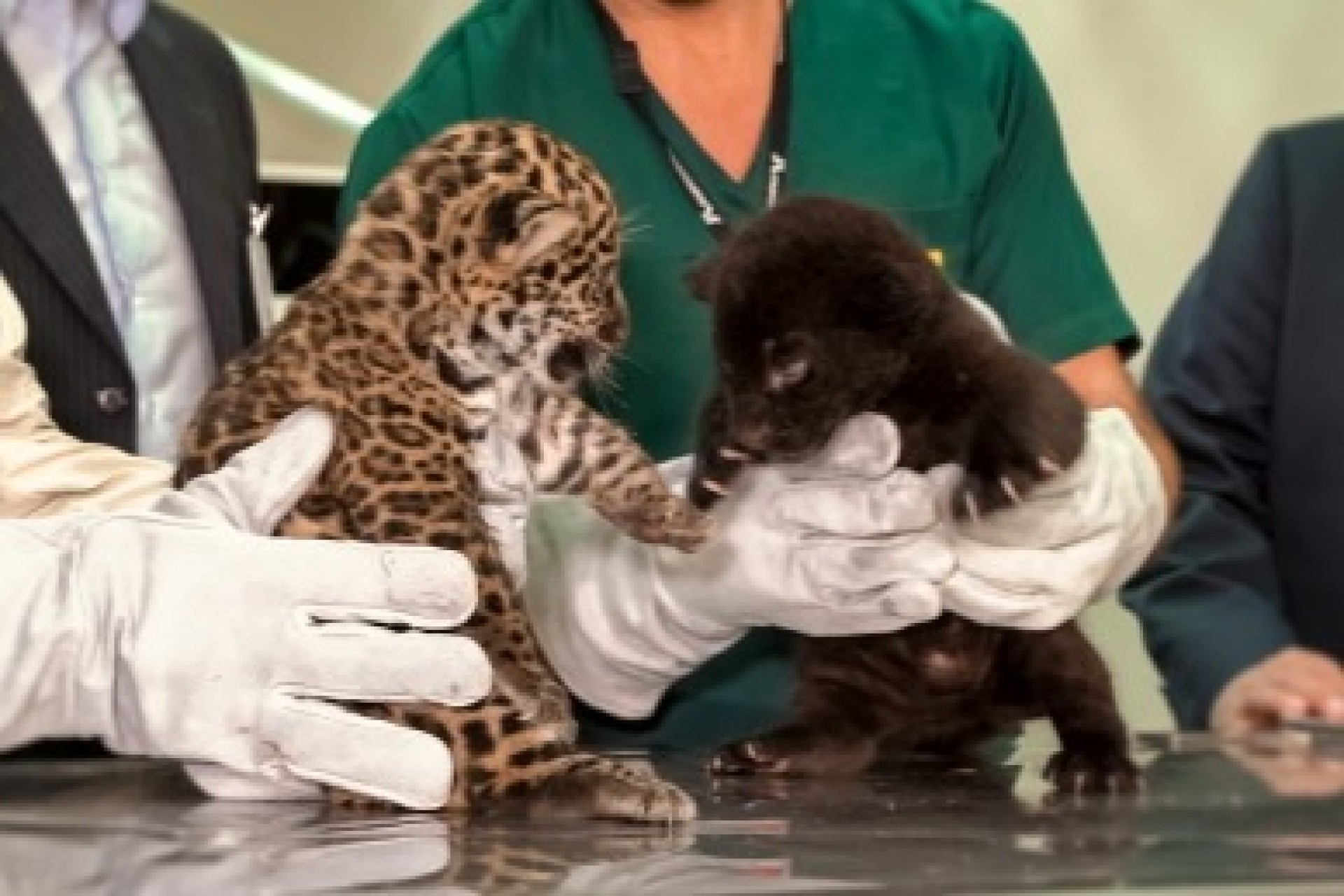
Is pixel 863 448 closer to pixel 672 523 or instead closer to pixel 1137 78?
pixel 672 523

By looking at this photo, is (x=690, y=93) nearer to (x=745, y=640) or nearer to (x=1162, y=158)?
(x=745, y=640)

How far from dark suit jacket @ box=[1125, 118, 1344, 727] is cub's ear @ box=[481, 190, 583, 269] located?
855 millimetres

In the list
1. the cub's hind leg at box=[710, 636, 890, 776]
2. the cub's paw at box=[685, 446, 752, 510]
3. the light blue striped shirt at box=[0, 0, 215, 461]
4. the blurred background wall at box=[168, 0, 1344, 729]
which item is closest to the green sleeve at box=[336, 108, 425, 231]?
the light blue striped shirt at box=[0, 0, 215, 461]

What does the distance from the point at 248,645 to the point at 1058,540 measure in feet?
1.41

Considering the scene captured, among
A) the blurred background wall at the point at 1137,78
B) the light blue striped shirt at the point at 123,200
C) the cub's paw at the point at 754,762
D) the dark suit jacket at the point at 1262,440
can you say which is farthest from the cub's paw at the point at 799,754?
the blurred background wall at the point at 1137,78

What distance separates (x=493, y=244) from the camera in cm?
92

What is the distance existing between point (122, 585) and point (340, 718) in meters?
0.11

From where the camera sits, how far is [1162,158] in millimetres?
2434

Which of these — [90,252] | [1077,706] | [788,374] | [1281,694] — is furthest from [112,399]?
[1281,694]

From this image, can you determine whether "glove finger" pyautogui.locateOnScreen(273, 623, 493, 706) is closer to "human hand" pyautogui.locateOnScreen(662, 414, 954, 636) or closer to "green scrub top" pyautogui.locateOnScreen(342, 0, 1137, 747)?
"human hand" pyautogui.locateOnScreen(662, 414, 954, 636)

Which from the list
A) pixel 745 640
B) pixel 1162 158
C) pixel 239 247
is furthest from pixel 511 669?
pixel 1162 158

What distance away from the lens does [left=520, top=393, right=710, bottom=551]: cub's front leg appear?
98cm

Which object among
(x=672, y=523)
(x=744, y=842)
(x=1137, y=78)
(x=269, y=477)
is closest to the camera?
(x=744, y=842)

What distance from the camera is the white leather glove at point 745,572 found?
97 cm
